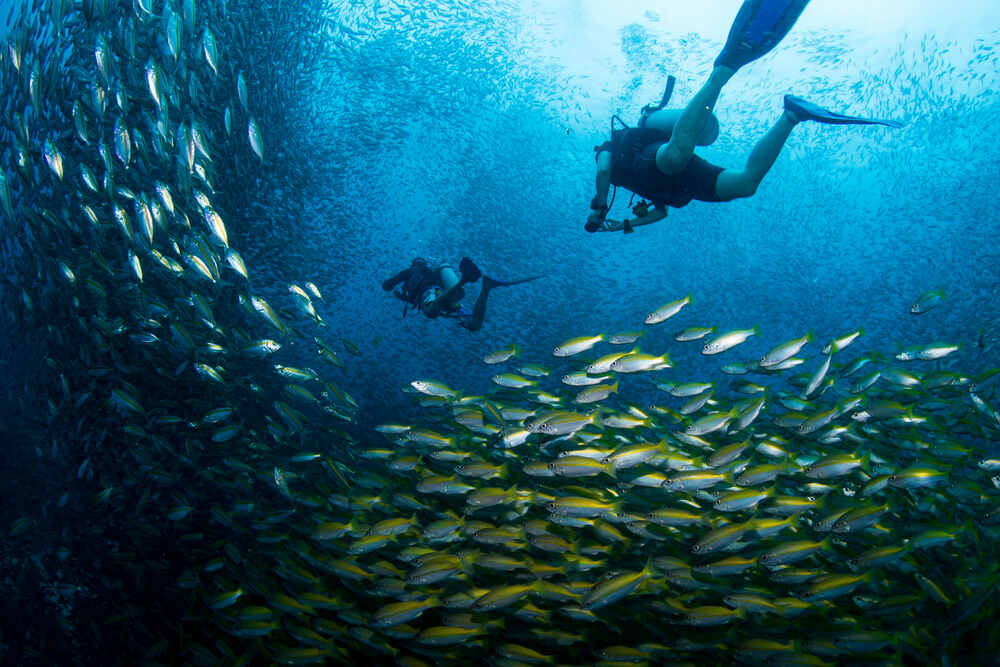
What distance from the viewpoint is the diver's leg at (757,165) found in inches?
179

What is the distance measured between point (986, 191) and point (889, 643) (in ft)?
76.2

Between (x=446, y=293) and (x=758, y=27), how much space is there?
538cm

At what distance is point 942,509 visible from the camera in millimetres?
4016

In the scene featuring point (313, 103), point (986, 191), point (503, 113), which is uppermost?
point (503, 113)

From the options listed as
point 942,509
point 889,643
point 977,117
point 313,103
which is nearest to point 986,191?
point 977,117

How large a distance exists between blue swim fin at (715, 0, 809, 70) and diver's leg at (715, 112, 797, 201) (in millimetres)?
736

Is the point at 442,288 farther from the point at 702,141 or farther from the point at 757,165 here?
the point at 757,165

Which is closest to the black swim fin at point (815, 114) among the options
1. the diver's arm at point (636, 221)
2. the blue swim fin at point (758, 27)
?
the blue swim fin at point (758, 27)

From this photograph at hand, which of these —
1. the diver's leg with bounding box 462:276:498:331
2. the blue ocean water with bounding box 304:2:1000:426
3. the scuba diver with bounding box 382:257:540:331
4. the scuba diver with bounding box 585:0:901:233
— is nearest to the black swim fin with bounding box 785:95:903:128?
the scuba diver with bounding box 585:0:901:233

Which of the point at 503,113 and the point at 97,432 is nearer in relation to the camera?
the point at 97,432

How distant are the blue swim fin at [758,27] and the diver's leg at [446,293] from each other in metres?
5.03

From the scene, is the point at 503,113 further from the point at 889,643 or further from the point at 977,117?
the point at 889,643

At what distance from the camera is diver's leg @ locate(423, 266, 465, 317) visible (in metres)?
7.91

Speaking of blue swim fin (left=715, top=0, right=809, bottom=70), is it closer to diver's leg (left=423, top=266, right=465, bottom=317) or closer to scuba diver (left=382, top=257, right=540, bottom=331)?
scuba diver (left=382, top=257, right=540, bottom=331)
